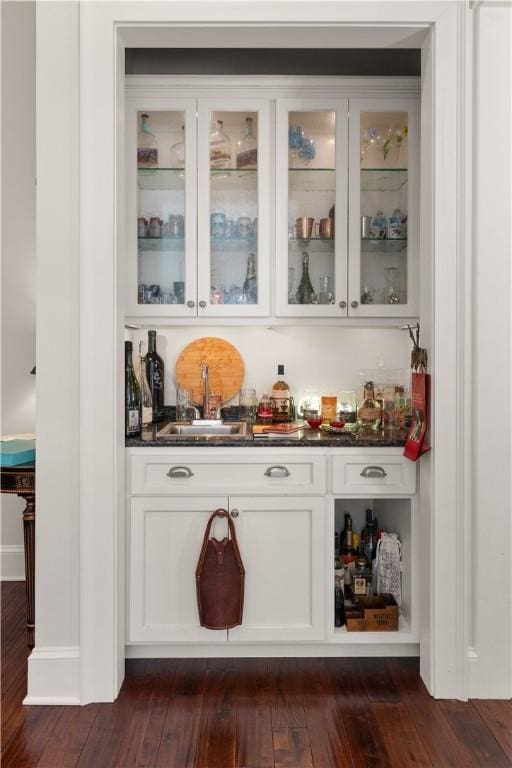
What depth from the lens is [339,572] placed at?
97.3 inches

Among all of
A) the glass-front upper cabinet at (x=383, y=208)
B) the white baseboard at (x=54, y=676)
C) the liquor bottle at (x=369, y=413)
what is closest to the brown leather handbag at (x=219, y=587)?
the white baseboard at (x=54, y=676)

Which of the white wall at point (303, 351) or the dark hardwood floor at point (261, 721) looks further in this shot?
the white wall at point (303, 351)

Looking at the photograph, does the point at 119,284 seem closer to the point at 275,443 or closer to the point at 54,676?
the point at 275,443

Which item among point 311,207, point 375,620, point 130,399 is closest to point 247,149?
point 311,207

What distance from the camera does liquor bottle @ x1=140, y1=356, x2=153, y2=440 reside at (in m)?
2.61

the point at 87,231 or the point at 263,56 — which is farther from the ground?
the point at 263,56

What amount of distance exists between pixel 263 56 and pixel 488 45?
42.0 inches

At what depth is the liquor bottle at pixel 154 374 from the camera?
287cm

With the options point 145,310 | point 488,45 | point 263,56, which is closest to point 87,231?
point 145,310

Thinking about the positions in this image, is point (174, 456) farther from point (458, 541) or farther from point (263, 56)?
point (263, 56)

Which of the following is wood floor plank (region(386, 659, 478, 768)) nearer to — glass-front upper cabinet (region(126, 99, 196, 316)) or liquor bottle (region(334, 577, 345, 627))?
liquor bottle (region(334, 577, 345, 627))

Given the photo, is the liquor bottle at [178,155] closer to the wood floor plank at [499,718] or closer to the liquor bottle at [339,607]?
the liquor bottle at [339,607]

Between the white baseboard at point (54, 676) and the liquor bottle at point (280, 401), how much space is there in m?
1.32

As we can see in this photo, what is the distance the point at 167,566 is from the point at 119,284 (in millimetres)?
1102
